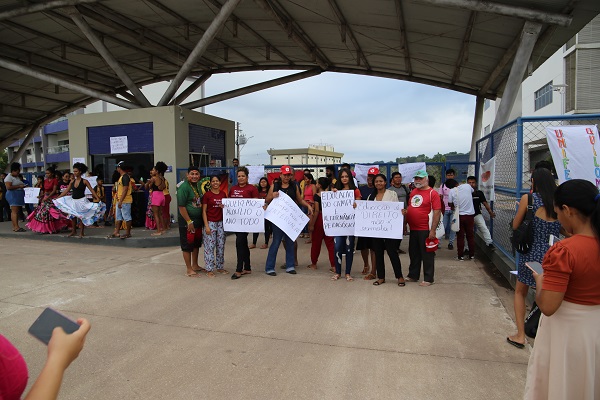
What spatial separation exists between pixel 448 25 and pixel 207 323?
33.2ft

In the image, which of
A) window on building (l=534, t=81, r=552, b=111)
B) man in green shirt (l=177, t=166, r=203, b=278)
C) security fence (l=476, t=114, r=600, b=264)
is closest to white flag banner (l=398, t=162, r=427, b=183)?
security fence (l=476, t=114, r=600, b=264)

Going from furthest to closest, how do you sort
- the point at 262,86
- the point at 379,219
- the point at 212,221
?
the point at 262,86
the point at 212,221
the point at 379,219

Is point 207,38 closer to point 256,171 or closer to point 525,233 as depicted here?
point 256,171

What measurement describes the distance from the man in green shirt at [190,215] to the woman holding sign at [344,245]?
2449 mm

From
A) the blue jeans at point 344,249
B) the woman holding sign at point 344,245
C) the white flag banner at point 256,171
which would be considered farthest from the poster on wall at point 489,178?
the white flag banner at point 256,171

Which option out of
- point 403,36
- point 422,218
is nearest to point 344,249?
point 422,218

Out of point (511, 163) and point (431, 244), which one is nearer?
point (431, 244)

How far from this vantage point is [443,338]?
431 centimetres

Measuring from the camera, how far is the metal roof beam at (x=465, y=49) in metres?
10.2

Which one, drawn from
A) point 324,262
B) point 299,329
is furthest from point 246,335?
point 324,262

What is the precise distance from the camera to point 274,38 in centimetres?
1459

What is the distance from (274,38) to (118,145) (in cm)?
692

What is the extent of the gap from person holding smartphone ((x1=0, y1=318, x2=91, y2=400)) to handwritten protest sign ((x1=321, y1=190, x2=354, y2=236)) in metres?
5.44

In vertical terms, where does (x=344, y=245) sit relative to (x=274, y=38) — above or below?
below
